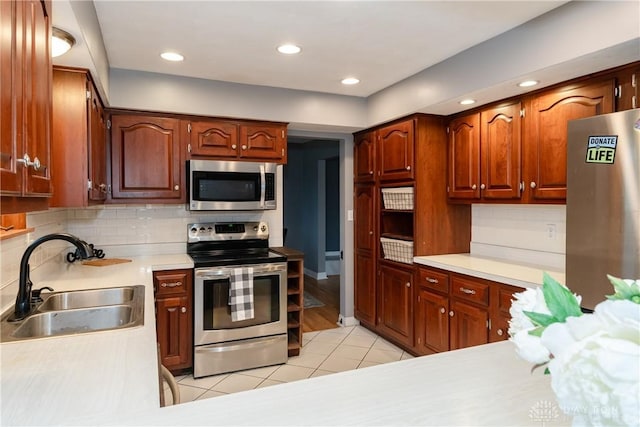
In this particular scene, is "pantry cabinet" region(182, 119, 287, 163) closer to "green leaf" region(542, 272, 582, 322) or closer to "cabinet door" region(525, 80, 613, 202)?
"cabinet door" region(525, 80, 613, 202)

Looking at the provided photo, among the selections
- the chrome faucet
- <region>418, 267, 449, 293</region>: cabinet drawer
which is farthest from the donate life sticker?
the chrome faucet

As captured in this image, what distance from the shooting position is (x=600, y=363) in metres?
0.44

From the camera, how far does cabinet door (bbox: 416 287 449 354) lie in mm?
2951

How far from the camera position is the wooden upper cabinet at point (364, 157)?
3.84 m

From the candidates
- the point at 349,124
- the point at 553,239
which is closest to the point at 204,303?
the point at 349,124

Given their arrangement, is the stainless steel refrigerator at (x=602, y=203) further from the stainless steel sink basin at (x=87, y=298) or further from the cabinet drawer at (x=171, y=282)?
the cabinet drawer at (x=171, y=282)

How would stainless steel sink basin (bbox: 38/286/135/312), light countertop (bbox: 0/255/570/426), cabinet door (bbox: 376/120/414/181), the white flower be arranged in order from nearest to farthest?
the white flower
light countertop (bbox: 0/255/570/426)
stainless steel sink basin (bbox: 38/286/135/312)
cabinet door (bbox: 376/120/414/181)

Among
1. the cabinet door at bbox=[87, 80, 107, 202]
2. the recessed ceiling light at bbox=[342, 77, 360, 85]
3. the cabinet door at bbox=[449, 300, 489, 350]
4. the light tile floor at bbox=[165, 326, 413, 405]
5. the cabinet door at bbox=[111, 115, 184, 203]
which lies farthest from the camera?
the recessed ceiling light at bbox=[342, 77, 360, 85]

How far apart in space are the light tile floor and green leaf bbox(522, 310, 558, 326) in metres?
2.62

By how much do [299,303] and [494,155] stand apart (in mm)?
2005

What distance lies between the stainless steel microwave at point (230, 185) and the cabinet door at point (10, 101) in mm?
2299

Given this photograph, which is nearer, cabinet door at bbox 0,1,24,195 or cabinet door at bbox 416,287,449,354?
cabinet door at bbox 0,1,24,195

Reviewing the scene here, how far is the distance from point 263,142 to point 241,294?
1.37 meters

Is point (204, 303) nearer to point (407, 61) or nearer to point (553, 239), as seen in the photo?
point (407, 61)
